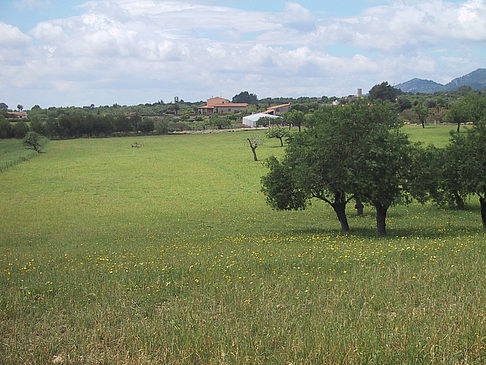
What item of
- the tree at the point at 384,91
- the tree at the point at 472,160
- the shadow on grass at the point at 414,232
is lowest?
the shadow on grass at the point at 414,232

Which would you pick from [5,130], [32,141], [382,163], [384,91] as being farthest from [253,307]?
[384,91]

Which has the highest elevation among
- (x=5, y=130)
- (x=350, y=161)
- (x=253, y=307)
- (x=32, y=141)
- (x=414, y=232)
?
(x=5, y=130)

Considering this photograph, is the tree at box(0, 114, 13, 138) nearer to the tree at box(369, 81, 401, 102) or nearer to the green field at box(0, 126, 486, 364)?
the green field at box(0, 126, 486, 364)

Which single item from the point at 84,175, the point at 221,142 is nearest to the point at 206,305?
the point at 84,175

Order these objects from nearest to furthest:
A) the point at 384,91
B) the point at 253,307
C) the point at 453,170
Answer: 1. the point at 253,307
2. the point at 453,170
3. the point at 384,91

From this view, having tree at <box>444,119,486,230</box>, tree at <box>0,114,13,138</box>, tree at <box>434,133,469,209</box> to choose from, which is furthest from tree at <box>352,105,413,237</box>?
tree at <box>0,114,13,138</box>

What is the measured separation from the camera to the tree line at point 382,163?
2380 centimetres

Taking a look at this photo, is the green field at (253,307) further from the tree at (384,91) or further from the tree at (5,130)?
the tree at (384,91)

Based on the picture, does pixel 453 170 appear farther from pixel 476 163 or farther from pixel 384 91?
pixel 384 91

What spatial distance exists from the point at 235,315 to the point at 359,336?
7.62 feet

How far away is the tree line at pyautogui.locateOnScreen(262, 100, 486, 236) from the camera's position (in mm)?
23797

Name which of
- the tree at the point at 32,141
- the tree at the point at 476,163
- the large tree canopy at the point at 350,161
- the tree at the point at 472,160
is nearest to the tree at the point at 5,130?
the tree at the point at 32,141

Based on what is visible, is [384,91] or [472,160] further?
[384,91]

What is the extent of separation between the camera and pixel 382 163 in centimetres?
2347
